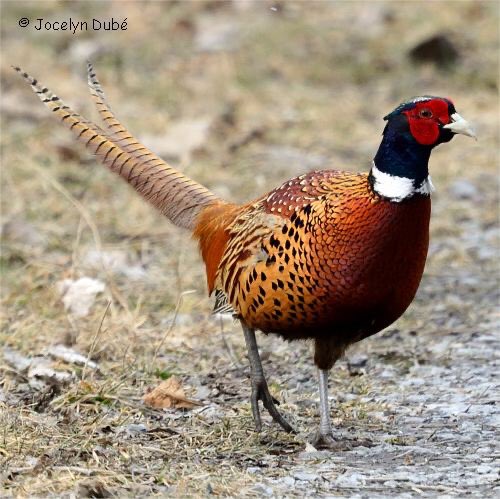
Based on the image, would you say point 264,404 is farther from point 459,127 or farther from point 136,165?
point 459,127

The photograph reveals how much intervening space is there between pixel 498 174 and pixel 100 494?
576 centimetres

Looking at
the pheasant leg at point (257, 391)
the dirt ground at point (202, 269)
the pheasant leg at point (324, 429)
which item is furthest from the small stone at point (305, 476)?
the pheasant leg at point (257, 391)

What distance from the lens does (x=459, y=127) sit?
3.95m

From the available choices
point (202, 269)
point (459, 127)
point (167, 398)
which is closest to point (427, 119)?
point (459, 127)

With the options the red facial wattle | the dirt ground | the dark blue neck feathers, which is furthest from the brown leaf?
the red facial wattle

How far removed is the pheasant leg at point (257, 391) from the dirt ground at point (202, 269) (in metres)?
0.06

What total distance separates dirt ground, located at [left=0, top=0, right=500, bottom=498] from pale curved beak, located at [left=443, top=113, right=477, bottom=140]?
89 centimetres

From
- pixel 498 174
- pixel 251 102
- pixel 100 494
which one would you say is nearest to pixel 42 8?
pixel 251 102

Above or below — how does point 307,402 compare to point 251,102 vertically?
below

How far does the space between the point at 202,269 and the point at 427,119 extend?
3.00 metres

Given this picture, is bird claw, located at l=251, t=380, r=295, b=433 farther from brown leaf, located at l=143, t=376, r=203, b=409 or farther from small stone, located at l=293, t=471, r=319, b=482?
small stone, located at l=293, t=471, r=319, b=482

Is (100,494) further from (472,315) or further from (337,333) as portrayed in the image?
(472,315)

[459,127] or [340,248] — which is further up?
[459,127]

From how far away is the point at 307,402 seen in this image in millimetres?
4883
